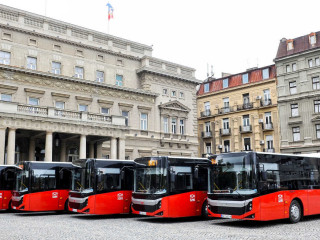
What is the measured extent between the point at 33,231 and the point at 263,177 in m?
8.32

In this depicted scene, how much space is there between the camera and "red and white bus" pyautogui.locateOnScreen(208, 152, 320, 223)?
13.8 meters

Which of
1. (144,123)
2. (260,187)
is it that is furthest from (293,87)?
(260,187)

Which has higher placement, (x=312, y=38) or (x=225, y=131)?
(x=312, y=38)

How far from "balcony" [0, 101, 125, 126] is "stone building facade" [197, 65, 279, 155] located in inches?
813

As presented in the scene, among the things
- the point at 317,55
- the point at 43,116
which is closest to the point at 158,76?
the point at 43,116

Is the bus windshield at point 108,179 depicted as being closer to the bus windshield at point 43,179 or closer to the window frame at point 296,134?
the bus windshield at point 43,179

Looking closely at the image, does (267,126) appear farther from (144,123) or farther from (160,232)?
(160,232)

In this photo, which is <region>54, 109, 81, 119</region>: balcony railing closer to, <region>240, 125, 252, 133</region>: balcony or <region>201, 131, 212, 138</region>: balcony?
<region>240, 125, 252, 133</region>: balcony

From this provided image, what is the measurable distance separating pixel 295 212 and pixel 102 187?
28.0 ft

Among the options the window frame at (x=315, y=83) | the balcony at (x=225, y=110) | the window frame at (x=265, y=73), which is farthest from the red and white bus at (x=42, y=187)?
the window frame at (x=265, y=73)

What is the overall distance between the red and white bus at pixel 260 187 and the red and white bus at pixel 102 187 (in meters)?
5.15

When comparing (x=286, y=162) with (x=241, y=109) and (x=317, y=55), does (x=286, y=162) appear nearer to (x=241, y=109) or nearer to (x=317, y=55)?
(x=317, y=55)

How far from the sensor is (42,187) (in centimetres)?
1995

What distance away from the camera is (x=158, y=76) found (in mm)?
38406
